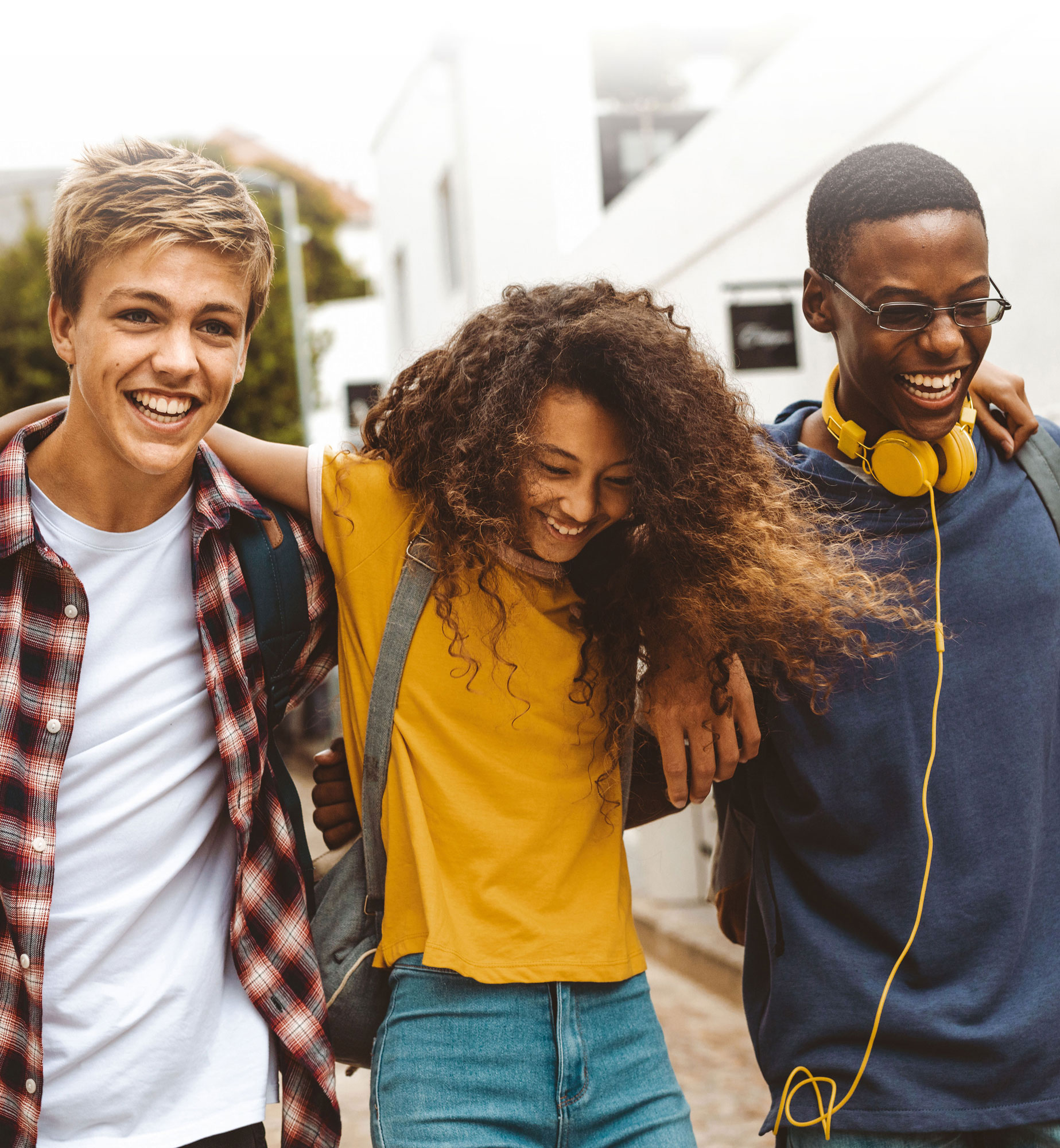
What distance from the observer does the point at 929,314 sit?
7.38ft

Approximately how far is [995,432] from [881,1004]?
1.08 m

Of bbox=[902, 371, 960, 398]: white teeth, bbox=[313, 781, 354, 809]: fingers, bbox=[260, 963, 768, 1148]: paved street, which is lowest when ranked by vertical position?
bbox=[260, 963, 768, 1148]: paved street

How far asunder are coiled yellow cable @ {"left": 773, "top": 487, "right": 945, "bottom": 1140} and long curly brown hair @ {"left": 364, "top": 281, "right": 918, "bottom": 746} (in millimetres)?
84

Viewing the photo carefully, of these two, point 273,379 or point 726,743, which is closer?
point 726,743

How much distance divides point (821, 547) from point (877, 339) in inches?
15.8

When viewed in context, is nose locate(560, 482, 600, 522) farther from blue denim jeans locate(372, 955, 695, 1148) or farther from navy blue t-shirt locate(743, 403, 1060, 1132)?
blue denim jeans locate(372, 955, 695, 1148)

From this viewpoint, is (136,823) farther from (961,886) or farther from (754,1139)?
(754,1139)

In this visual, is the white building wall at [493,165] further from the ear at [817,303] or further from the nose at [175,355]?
A: the nose at [175,355]

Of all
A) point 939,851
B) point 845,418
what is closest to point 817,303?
point 845,418

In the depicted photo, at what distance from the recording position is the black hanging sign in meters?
6.38

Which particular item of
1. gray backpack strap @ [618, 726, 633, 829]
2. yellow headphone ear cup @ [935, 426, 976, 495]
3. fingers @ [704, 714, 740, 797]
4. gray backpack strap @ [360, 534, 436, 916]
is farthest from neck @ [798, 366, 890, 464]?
gray backpack strap @ [360, 534, 436, 916]

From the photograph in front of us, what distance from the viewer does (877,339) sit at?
2.28 m

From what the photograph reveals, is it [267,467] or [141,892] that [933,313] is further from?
[141,892]

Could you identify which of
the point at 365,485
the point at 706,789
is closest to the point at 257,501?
the point at 365,485
